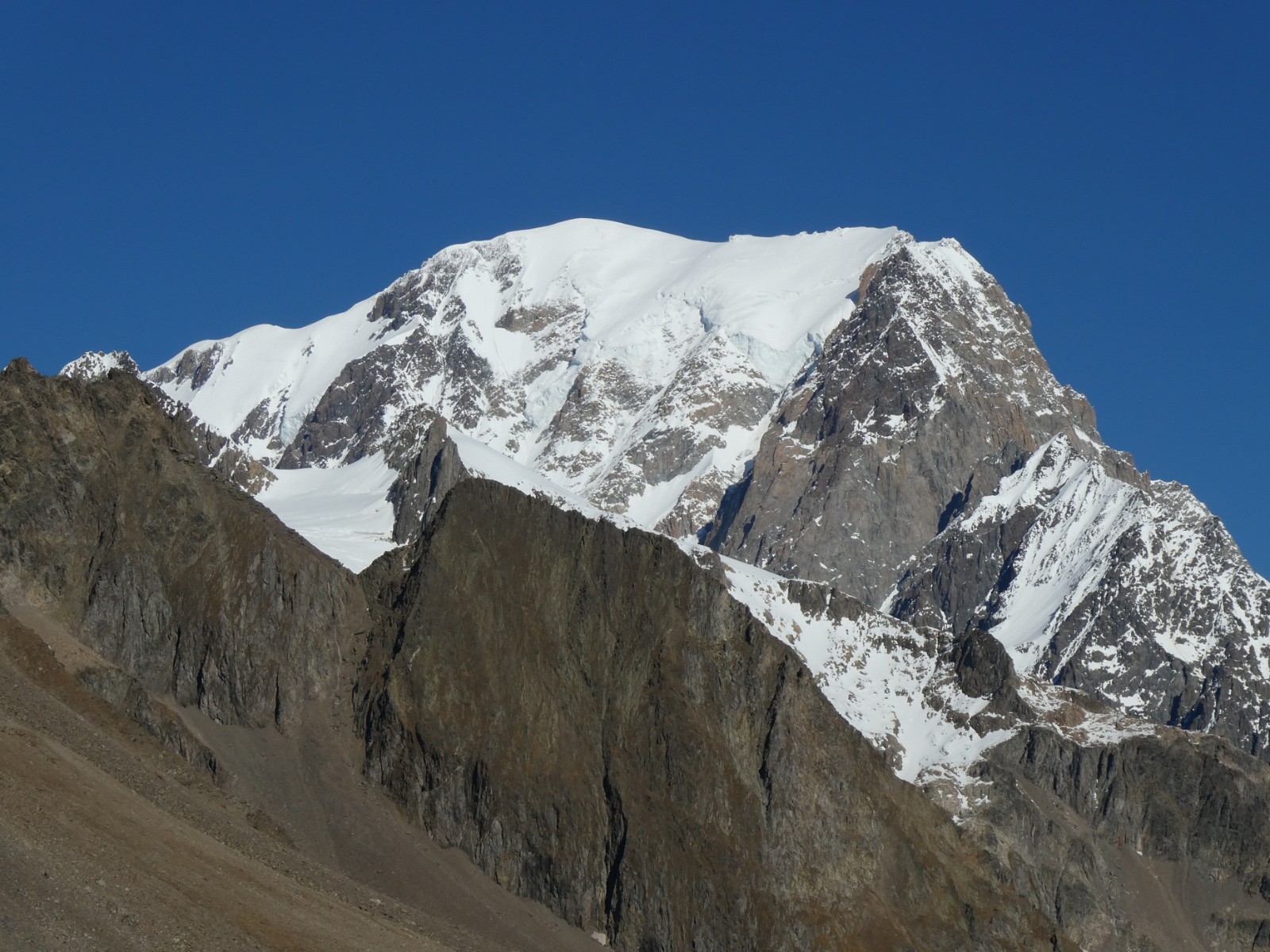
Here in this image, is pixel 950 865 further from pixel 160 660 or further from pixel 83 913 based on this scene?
pixel 83 913

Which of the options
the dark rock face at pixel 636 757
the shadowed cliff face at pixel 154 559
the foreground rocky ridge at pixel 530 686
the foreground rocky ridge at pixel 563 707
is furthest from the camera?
the dark rock face at pixel 636 757

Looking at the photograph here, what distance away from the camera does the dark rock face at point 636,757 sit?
522ft

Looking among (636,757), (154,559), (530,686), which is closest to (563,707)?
(530,686)

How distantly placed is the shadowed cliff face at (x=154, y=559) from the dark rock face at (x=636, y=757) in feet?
21.8

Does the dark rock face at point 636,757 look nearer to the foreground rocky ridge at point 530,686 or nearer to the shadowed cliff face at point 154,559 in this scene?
the foreground rocky ridge at point 530,686

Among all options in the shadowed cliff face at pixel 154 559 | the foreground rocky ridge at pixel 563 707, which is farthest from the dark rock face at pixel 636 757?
the shadowed cliff face at pixel 154 559

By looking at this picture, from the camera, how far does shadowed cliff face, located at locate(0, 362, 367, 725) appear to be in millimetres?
156875

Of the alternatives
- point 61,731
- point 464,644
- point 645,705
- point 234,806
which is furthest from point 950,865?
point 61,731

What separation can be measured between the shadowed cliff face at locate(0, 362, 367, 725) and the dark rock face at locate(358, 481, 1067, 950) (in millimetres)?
6644

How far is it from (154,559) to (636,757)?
35.8m

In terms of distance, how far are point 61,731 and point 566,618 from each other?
196ft

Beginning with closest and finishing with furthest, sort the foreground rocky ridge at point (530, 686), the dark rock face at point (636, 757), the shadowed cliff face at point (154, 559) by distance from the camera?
the shadowed cliff face at point (154, 559) → the foreground rocky ridge at point (530, 686) → the dark rock face at point (636, 757)

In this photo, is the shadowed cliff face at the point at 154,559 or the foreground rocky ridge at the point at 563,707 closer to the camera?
the shadowed cliff face at the point at 154,559

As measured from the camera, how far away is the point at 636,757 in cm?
16688
